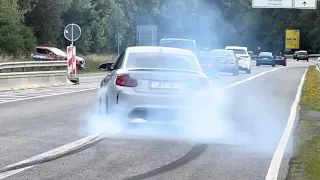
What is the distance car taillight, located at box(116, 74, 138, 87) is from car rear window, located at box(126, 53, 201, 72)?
0.61 m

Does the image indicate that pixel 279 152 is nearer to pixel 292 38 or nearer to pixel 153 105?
pixel 153 105

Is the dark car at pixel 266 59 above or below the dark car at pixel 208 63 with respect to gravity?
below

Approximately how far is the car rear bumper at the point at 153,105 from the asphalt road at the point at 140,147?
36 centimetres

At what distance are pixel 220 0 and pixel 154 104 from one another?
273 ft

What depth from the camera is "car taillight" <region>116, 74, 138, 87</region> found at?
11632 millimetres

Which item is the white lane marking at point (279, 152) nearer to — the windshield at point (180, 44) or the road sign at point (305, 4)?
the windshield at point (180, 44)

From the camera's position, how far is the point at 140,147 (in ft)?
33.9

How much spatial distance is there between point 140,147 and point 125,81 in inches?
67.0

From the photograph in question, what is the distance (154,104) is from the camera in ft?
37.7

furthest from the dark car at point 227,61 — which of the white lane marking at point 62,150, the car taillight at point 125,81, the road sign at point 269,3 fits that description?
the white lane marking at point 62,150

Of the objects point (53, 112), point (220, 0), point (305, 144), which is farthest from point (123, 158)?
point (220, 0)

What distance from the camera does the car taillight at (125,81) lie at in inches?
458

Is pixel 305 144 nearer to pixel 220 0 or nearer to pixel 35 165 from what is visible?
pixel 35 165

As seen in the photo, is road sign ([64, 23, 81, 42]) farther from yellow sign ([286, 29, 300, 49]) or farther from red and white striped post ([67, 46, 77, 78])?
yellow sign ([286, 29, 300, 49])
